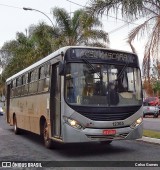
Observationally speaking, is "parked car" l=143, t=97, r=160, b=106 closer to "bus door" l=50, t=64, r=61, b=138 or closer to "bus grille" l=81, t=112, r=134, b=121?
"bus door" l=50, t=64, r=61, b=138

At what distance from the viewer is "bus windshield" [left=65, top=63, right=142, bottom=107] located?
412 inches

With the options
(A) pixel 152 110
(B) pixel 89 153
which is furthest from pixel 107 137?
(A) pixel 152 110

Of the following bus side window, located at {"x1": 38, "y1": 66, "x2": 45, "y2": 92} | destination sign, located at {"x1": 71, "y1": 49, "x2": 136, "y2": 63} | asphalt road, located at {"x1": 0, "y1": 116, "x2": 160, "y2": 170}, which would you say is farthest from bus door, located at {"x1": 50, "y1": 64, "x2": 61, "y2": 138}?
bus side window, located at {"x1": 38, "y1": 66, "x2": 45, "y2": 92}

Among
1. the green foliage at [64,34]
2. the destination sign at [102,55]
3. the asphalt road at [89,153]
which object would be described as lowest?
the asphalt road at [89,153]

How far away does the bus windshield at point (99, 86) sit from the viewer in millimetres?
10453

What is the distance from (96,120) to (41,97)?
3.03 m

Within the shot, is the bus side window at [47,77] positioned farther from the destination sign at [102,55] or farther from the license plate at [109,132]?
the license plate at [109,132]

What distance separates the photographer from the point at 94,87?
1058cm

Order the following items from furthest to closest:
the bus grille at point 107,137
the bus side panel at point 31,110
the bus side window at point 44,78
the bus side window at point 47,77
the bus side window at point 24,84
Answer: the bus side window at point 24,84 < the bus side panel at point 31,110 < the bus side window at point 44,78 < the bus side window at point 47,77 < the bus grille at point 107,137

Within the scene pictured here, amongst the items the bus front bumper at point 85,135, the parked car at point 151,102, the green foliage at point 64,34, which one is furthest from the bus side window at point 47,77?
the parked car at point 151,102

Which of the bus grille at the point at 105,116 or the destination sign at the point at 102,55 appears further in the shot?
the destination sign at the point at 102,55

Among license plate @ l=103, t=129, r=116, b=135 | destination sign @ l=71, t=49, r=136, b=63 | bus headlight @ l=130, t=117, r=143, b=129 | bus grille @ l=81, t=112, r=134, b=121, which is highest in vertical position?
destination sign @ l=71, t=49, r=136, b=63

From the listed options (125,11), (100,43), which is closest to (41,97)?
(125,11)

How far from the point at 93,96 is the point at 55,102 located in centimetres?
141
